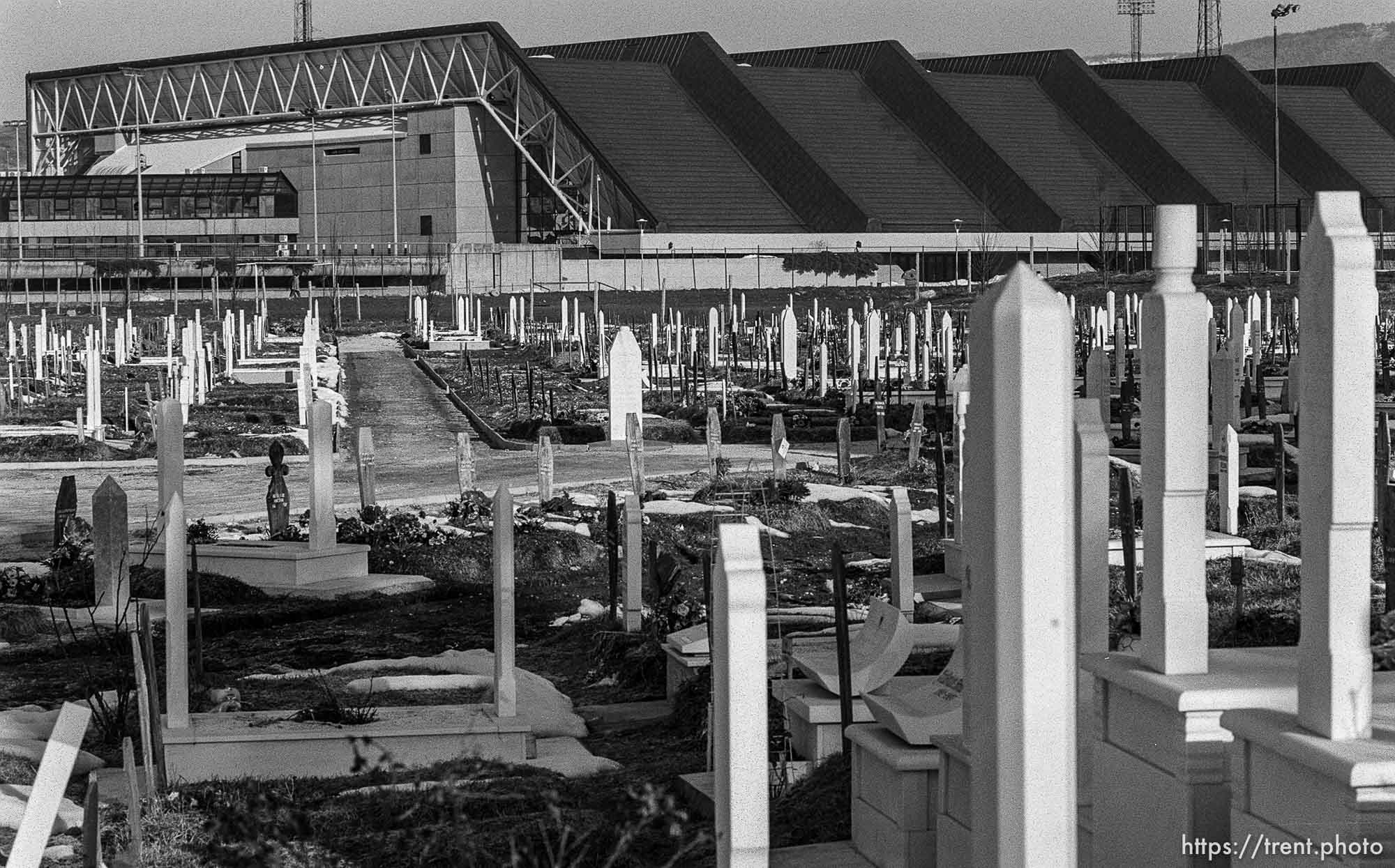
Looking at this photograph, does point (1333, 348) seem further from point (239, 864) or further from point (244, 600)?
point (244, 600)

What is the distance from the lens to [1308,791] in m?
3.41

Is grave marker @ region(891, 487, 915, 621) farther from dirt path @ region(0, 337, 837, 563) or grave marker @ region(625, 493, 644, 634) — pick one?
dirt path @ region(0, 337, 837, 563)

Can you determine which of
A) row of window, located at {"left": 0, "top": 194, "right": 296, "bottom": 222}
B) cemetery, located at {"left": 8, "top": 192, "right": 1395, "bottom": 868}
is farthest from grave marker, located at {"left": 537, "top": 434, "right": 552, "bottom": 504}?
row of window, located at {"left": 0, "top": 194, "right": 296, "bottom": 222}

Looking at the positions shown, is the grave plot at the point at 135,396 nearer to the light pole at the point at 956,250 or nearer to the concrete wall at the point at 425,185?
the light pole at the point at 956,250

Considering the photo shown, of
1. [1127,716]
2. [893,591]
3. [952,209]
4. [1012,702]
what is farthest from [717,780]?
[952,209]

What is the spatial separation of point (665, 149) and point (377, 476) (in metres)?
58.8

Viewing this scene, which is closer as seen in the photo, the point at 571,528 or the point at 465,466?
the point at 571,528

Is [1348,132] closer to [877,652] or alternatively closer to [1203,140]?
[1203,140]

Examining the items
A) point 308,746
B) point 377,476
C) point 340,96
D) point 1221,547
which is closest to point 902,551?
point 308,746

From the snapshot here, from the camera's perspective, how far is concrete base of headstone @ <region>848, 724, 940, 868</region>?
4.63 meters

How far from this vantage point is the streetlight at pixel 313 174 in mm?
71750

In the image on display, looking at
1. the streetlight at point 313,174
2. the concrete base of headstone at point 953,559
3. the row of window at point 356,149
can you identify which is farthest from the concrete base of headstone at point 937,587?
the row of window at point 356,149

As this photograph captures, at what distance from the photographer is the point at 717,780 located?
11.0 feet

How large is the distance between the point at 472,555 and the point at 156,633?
299 cm
